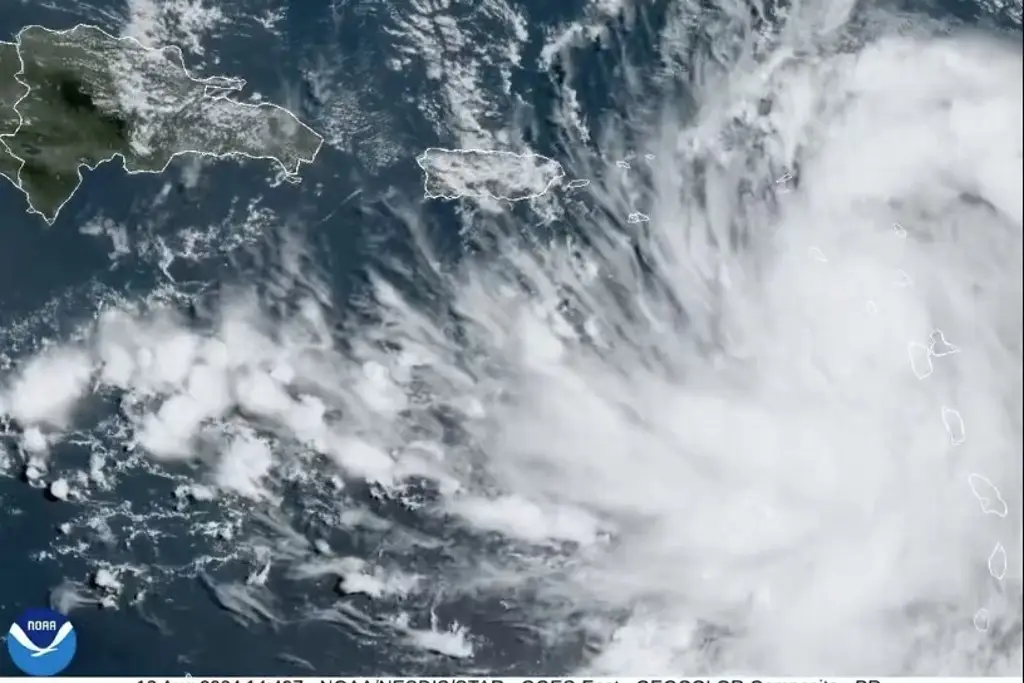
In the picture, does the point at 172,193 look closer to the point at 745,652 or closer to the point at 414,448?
the point at 414,448

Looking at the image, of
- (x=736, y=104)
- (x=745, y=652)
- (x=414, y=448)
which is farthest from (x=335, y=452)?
(x=736, y=104)

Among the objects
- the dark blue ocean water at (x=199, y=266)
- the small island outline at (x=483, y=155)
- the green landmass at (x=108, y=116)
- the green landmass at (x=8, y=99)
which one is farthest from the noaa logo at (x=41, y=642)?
the small island outline at (x=483, y=155)

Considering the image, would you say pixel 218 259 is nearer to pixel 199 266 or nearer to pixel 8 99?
pixel 199 266

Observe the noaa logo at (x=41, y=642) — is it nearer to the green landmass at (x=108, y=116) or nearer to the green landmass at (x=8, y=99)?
the green landmass at (x=108, y=116)

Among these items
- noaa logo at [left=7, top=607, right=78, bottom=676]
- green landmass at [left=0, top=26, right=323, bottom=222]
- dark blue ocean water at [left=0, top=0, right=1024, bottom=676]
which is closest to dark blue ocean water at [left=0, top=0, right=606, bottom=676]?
dark blue ocean water at [left=0, top=0, right=1024, bottom=676]

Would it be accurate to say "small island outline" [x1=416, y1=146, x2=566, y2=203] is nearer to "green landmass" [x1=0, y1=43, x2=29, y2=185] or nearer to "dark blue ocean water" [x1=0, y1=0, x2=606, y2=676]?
"dark blue ocean water" [x1=0, y1=0, x2=606, y2=676]

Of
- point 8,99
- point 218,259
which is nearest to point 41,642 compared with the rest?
point 218,259
